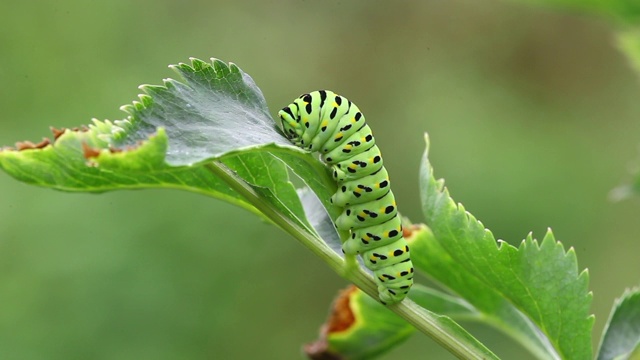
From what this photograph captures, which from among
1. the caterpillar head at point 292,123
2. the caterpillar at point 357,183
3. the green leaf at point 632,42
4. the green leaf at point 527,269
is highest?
the green leaf at point 632,42

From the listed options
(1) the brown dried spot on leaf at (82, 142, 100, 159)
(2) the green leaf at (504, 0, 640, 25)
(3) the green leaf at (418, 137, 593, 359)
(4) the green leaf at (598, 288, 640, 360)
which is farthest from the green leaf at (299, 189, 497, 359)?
(2) the green leaf at (504, 0, 640, 25)

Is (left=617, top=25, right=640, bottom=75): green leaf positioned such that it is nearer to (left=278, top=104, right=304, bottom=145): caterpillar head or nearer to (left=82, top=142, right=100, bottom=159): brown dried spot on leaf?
(left=278, top=104, right=304, bottom=145): caterpillar head

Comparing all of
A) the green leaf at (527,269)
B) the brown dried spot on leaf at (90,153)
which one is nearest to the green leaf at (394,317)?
the green leaf at (527,269)

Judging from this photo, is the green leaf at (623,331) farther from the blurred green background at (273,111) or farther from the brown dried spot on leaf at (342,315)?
the blurred green background at (273,111)

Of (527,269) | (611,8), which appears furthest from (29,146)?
(611,8)

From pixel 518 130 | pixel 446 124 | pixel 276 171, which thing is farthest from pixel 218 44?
pixel 276 171

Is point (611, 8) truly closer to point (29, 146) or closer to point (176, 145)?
point (176, 145)
